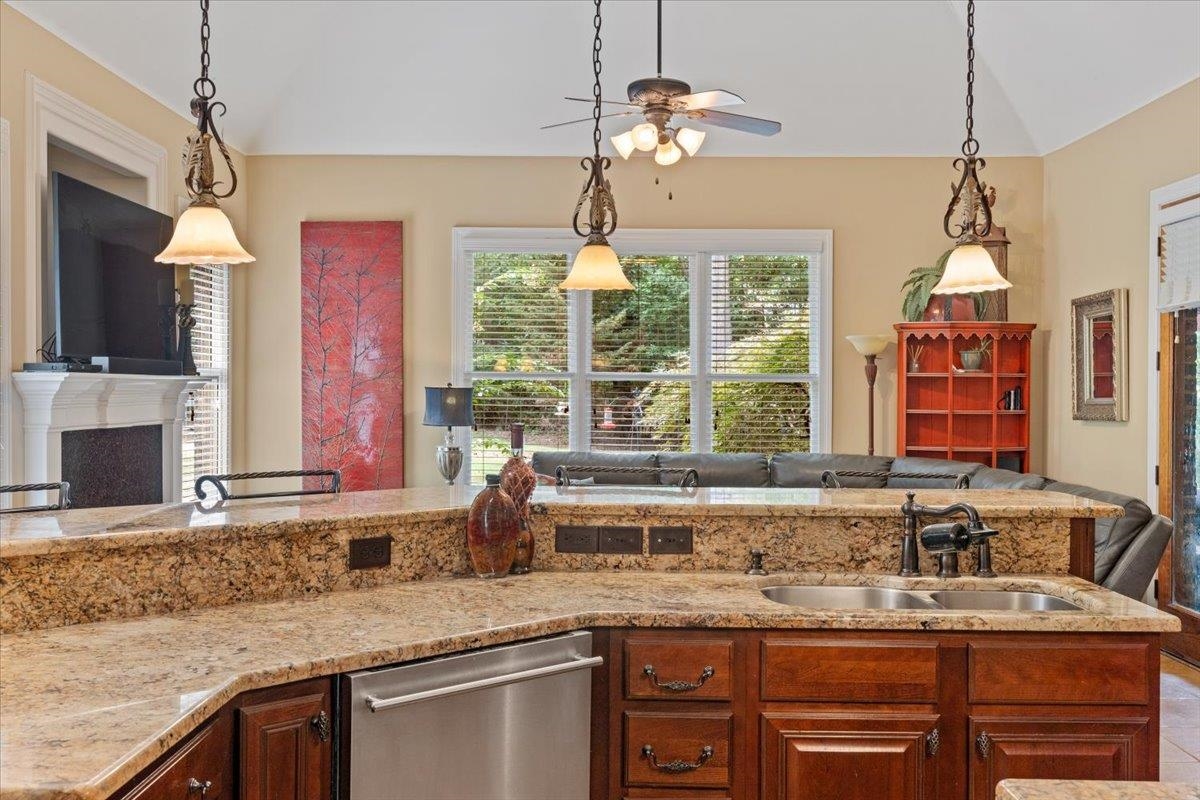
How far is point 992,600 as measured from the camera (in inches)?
97.0

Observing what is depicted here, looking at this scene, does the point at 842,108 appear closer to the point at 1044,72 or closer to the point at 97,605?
the point at 1044,72

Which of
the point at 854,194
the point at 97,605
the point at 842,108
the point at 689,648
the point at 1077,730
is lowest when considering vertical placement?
the point at 1077,730

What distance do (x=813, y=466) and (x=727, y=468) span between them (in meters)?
0.57

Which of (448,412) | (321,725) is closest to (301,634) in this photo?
(321,725)

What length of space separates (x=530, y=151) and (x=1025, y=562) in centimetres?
519

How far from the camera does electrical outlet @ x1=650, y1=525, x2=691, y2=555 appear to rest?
103 inches

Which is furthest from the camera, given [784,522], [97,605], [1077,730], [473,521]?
[784,522]

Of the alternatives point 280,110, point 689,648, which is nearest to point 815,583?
point 689,648

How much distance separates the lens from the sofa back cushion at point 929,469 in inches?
219

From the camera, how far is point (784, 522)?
2586mm

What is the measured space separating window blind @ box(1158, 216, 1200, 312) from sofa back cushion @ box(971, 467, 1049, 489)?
1203mm

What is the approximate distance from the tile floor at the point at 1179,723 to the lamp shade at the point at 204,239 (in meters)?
3.36

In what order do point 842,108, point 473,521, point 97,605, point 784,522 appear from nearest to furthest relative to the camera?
1. point 97,605
2. point 473,521
3. point 784,522
4. point 842,108

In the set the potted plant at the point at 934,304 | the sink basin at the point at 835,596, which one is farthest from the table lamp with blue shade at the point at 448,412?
the sink basin at the point at 835,596
